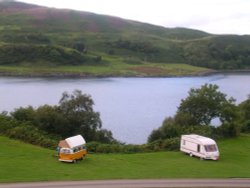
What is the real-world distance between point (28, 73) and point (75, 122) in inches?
5088

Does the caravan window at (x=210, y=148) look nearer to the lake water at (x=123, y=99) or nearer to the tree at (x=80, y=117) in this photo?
the tree at (x=80, y=117)

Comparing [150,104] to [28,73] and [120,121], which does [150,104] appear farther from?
[28,73]

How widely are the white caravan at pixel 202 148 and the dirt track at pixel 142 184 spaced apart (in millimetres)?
6235

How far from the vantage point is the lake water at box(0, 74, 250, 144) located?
7600 cm

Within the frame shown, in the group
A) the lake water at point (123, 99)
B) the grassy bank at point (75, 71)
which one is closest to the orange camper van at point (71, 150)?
the lake water at point (123, 99)

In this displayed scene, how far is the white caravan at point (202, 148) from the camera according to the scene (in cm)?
3659

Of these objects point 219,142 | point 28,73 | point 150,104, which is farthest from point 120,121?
point 28,73

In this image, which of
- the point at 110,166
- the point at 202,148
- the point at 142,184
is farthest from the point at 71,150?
the point at 202,148

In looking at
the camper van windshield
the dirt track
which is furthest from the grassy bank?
the dirt track

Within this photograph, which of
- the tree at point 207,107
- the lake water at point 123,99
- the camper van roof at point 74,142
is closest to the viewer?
the camper van roof at point 74,142

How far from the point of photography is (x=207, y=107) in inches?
2126

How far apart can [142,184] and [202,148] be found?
10.2m

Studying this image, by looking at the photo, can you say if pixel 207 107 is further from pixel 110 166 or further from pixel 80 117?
pixel 110 166

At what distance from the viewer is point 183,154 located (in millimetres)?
39188
